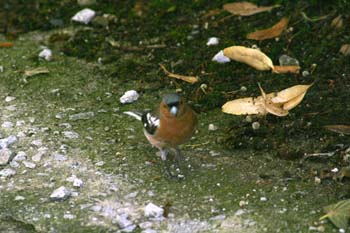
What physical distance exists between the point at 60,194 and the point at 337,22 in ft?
9.77

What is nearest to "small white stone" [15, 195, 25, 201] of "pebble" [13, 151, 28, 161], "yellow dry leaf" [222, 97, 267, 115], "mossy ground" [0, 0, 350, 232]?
"mossy ground" [0, 0, 350, 232]

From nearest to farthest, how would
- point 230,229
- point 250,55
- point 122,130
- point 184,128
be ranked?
point 230,229 → point 184,128 → point 122,130 → point 250,55

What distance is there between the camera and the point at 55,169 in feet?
18.2

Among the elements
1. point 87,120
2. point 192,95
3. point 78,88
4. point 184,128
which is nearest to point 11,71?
point 78,88

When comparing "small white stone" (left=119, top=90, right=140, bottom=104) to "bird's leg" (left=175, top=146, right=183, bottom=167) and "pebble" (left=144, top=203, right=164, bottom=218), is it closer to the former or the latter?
"bird's leg" (left=175, top=146, right=183, bottom=167)

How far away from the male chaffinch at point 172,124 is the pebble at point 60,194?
0.70 m

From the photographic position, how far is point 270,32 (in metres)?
6.91

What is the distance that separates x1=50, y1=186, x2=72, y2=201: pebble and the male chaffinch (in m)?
0.70

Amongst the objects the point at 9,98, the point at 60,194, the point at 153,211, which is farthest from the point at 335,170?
the point at 9,98

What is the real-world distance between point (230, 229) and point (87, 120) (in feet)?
5.80

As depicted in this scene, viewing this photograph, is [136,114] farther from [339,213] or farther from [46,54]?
[339,213]

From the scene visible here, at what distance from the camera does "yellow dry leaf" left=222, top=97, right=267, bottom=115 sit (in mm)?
5953

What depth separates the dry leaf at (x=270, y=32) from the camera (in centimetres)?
689

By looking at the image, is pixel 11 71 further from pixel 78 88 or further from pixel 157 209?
pixel 157 209
